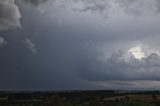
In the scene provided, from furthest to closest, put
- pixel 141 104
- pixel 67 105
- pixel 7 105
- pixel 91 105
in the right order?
pixel 7 105, pixel 91 105, pixel 67 105, pixel 141 104

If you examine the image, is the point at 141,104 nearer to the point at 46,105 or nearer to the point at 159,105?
the point at 159,105

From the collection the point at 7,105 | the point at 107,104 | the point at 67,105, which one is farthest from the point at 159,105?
the point at 7,105

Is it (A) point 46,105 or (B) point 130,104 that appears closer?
(B) point 130,104

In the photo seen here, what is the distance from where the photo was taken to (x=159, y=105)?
507 ft

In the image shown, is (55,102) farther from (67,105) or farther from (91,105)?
(91,105)

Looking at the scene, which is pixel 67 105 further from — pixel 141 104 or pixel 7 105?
pixel 7 105

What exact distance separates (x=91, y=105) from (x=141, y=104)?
32.2 meters

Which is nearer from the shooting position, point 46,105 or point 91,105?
point 46,105

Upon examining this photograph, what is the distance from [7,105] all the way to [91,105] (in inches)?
1947

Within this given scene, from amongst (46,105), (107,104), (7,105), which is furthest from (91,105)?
(7,105)

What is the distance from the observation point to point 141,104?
12769cm

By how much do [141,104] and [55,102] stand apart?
111 feet

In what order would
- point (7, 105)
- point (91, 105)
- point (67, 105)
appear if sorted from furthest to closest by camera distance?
1. point (7, 105)
2. point (91, 105)
3. point (67, 105)

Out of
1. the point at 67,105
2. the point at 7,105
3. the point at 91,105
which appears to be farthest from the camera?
the point at 7,105
